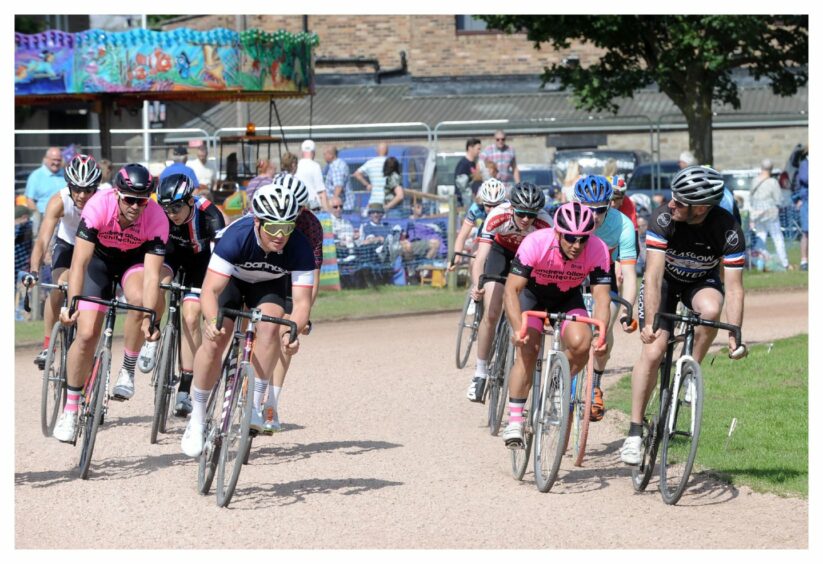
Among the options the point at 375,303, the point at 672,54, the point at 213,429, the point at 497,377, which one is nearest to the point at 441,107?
the point at 672,54

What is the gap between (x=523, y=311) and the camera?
30.0 feet

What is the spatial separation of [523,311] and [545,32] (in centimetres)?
1527

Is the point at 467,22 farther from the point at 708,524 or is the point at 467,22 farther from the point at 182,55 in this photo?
the point at 708,524

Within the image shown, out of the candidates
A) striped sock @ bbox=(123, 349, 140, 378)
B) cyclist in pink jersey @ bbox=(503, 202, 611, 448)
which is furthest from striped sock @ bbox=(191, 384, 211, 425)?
striped sock @ bbox=(123, 349, 140, 378)

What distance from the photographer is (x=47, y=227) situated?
1109 centimetres

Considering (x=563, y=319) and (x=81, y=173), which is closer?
(x=563, y=319)

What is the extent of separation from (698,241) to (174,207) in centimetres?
392

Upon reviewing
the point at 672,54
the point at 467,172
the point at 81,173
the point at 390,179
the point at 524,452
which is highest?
the point at 672,54

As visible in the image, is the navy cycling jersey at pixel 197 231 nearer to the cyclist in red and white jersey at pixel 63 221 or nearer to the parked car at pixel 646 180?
the cyclist in red and white jersey at pixel 63 221

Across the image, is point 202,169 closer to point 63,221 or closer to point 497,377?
point 63,221

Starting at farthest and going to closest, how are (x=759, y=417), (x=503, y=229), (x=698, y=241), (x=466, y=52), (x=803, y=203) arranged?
(x=466, y=52) → (x=803, y=203) → (x=503, y=229) → (x=759, y=417) → (x=698, y=241)

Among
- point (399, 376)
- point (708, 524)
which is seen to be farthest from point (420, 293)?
point (708, 524)

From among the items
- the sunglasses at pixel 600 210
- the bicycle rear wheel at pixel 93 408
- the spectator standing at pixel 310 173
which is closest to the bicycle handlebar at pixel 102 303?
the bicycle rear wheel at pixel 93 408

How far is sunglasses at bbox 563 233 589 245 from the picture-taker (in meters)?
8.55
